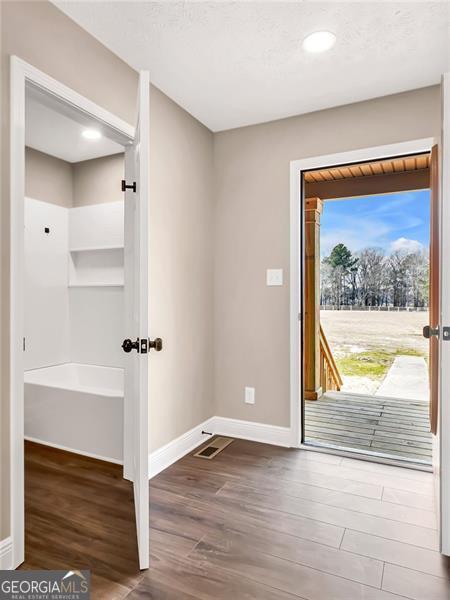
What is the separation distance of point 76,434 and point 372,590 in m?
2.20

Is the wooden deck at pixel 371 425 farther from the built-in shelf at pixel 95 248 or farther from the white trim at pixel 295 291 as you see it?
the built-in shelf at pixel 95 248

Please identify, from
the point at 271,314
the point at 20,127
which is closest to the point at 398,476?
the point at 271,314

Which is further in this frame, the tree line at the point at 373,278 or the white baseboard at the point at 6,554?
the tree line at the point at 373,278

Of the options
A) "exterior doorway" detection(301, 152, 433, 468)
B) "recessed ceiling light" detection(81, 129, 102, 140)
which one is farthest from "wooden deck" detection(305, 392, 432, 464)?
"recessed ceiling light" detection(81, 129, 102, 140)

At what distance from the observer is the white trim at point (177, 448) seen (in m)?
2.55

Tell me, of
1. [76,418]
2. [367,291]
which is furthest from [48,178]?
[367,291]

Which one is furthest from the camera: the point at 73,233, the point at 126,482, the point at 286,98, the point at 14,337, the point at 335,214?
the point at 335,214

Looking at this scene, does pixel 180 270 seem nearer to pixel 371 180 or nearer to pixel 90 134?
pixel 90 134

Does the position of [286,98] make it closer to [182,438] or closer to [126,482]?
[182,438]

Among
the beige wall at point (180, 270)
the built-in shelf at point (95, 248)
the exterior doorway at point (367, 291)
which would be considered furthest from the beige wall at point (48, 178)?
the exterior doorway at point (367, 291)

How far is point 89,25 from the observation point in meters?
1.99

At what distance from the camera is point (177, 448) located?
2791 millimetres

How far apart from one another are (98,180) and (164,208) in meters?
1.48

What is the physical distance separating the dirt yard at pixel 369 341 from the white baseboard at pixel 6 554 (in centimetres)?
402
